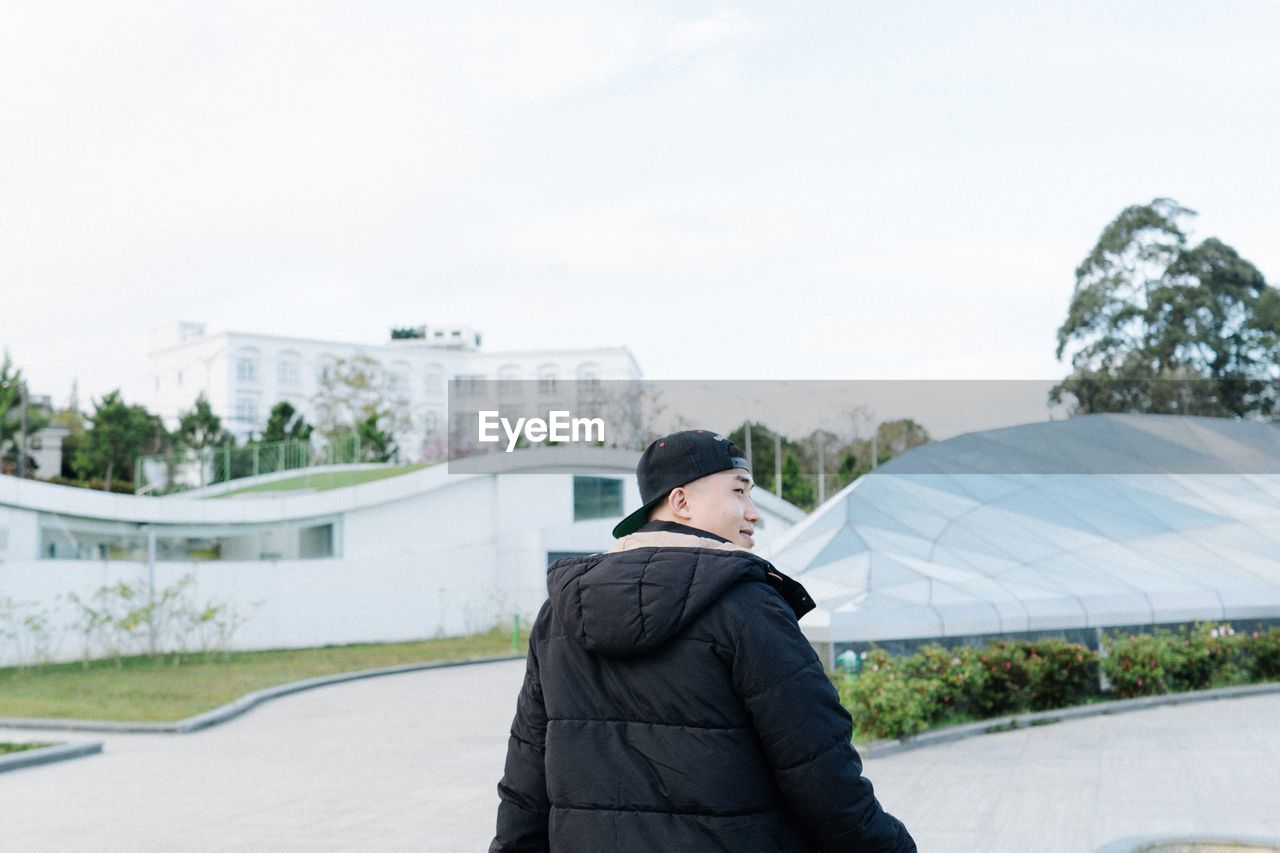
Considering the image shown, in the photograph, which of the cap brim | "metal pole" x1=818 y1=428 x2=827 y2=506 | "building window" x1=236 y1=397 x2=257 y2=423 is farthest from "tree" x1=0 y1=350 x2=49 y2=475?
the cap brim

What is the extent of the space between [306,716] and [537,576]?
17.2 m

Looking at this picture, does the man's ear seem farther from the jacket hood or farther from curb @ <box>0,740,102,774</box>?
curb @ <box>0,740,102,774</box>

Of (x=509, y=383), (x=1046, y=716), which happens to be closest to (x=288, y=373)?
(x=509, y=383)

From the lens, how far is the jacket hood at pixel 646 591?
2.48 meters

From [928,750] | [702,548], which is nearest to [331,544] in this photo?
[928,750]

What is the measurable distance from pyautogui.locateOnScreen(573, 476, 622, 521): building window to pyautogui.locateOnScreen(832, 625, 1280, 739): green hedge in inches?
828

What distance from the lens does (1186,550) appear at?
58.7ft

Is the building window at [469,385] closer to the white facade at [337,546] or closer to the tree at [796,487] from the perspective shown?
the tree at [796,487]

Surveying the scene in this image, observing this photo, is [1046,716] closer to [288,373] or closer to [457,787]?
[457,787]

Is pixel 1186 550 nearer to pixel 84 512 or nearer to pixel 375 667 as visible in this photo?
pixel 375 667

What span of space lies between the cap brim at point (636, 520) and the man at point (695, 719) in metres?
0.15

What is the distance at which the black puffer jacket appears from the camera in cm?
245

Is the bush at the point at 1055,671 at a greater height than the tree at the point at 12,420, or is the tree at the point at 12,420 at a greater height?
the tree at the point at 12,420

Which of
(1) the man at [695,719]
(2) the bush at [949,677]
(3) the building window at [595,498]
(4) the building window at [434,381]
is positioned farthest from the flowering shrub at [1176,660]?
(4) the building window at [434,381]
